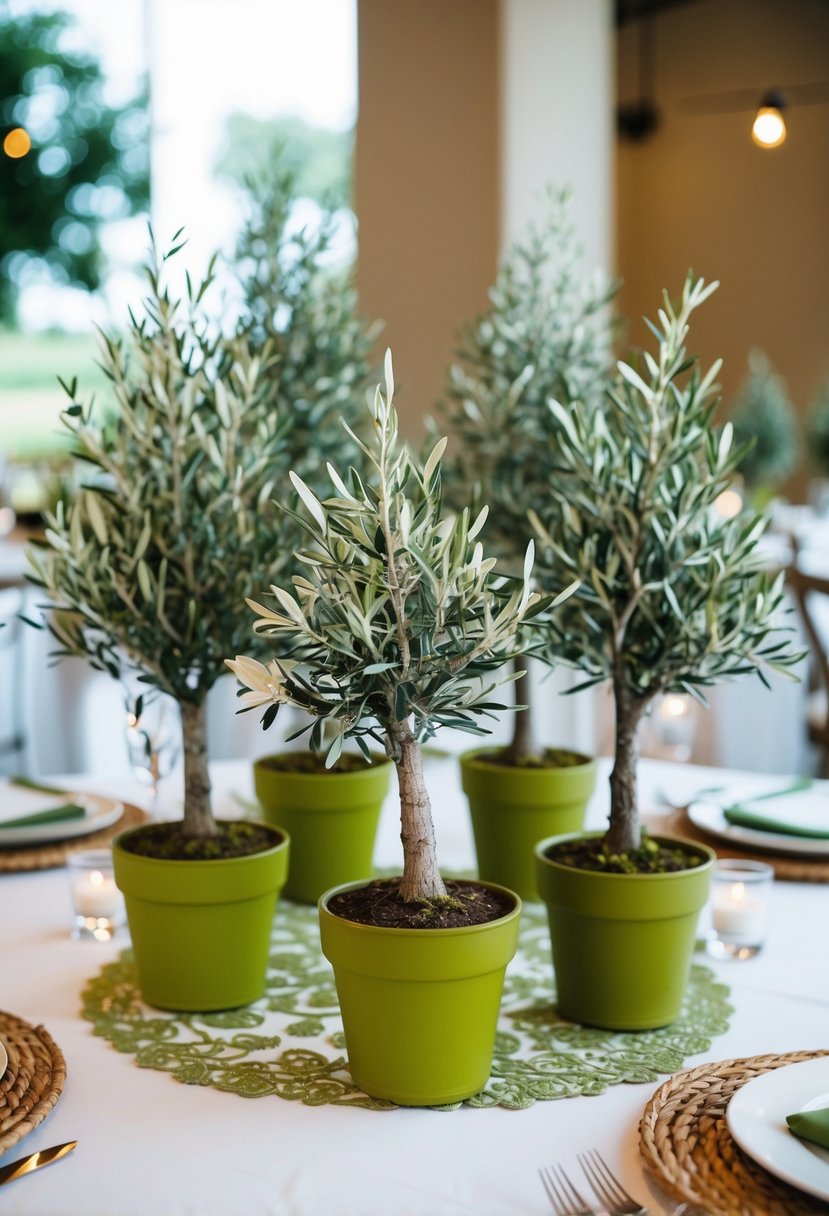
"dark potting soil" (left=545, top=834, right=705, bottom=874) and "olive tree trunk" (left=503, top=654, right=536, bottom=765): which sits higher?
"olive tree trunk" (left=503, top=654, right=536, bottom=765)

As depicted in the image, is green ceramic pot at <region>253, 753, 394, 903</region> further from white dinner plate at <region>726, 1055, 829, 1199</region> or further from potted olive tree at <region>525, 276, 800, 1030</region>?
white dinner plate at <region>726, 1055, 829, 1199</region>

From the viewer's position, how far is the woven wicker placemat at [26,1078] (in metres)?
0.87

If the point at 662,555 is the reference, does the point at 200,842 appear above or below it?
below

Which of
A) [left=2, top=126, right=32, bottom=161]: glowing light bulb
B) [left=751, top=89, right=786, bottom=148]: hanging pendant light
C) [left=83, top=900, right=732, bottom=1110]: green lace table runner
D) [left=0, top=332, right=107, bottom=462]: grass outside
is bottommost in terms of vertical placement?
[left=83, top=900, right=732, bottom=1110]: green lace table runner

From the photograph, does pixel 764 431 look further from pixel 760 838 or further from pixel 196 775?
pixel 196 775

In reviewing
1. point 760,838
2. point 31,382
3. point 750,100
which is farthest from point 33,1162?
point 31,382

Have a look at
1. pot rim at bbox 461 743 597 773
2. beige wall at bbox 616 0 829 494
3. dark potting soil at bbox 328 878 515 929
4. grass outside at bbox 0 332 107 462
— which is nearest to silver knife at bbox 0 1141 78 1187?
dark potting soil at bbox 328 878 515 929

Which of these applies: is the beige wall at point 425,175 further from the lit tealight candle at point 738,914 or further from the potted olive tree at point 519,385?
the lit tealight candle at point 738,914

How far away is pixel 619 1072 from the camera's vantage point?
1.00m

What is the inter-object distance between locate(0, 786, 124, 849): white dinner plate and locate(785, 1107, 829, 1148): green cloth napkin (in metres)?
1.07

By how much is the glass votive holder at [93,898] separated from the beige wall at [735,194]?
9486 millimetres

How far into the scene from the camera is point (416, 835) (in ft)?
3.21

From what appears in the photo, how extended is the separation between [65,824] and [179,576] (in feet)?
1.87

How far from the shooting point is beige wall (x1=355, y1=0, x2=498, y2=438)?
3.04 m
